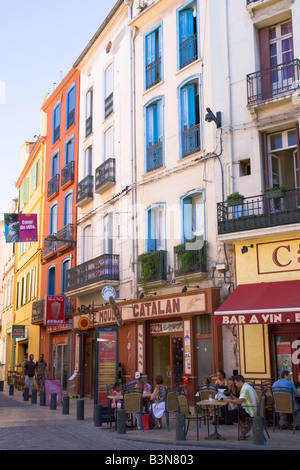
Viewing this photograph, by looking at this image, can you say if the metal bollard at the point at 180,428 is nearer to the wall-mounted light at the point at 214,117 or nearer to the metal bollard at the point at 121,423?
the metal bollard at the point at 121,423

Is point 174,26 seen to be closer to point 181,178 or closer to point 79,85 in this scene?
point 181,178

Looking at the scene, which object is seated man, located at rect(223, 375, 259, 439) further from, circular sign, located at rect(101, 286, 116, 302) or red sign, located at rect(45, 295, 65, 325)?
red sign, located at rect(45, 295, 65, 325)

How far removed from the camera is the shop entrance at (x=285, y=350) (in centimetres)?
1481

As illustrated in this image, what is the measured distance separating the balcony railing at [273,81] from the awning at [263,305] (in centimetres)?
525

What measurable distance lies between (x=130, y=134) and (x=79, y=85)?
799 cm

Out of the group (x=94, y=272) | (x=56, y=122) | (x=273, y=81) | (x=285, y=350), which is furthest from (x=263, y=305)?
(x=56, y=122)

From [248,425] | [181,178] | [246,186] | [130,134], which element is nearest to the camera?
[248,425]

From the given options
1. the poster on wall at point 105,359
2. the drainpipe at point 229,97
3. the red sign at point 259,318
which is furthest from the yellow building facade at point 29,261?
the red sign at point 259,318

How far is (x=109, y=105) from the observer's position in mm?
25172

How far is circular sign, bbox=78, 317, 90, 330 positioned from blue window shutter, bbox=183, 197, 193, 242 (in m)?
6.82

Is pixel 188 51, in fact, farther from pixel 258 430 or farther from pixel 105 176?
pixel 258 430

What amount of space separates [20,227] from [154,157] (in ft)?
22.8
